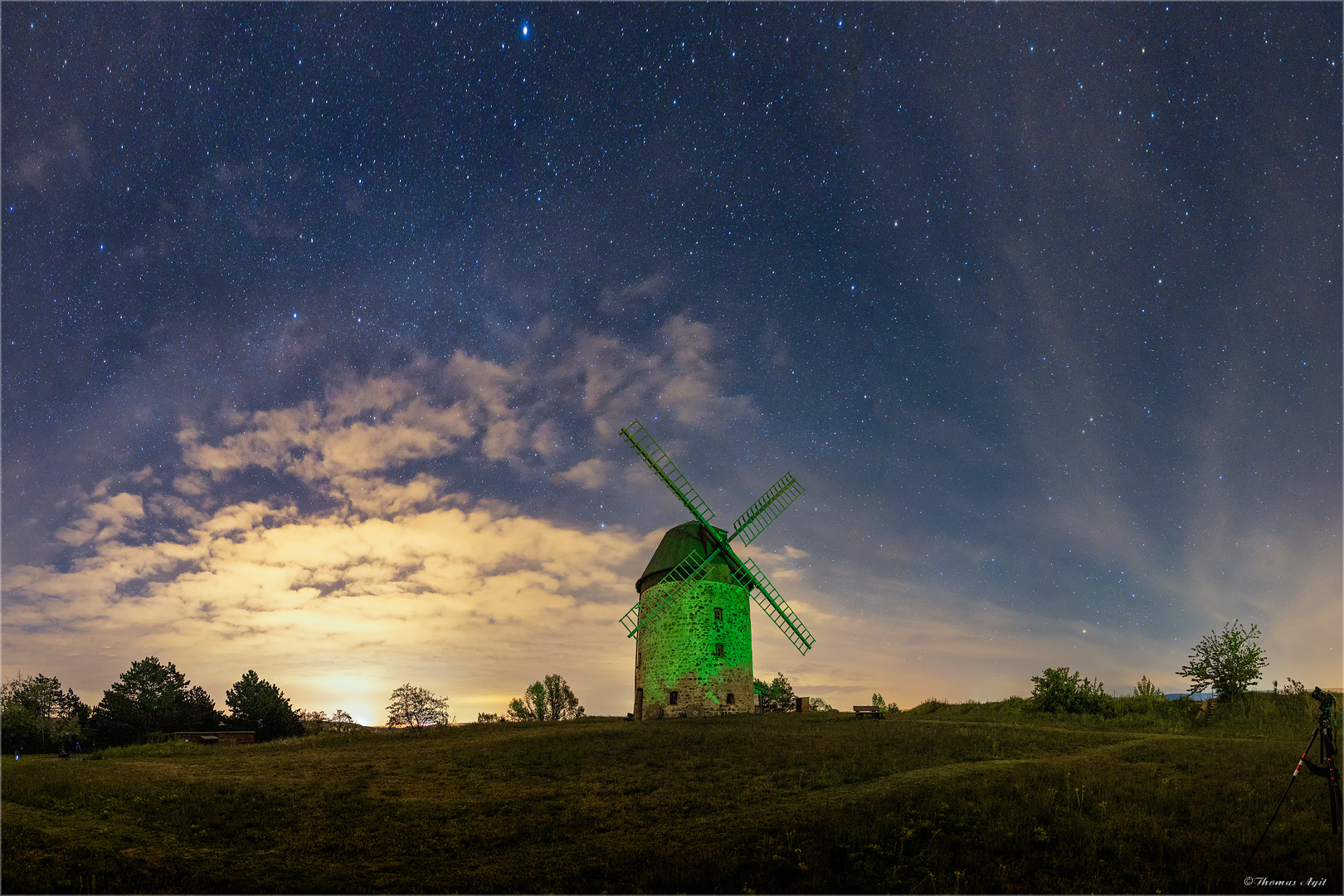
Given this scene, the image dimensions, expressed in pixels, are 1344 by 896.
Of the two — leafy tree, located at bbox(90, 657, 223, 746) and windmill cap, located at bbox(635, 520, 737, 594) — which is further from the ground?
windmill cap, located at bbox(635, 520, 737, 594)

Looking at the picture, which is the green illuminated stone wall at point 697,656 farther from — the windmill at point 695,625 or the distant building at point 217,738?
the distant building at point 217,738

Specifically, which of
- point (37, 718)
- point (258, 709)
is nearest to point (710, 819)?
point (258, 709)

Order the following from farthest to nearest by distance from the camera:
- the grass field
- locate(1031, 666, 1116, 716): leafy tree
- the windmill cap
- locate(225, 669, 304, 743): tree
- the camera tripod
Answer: locate(225, 669, 304, 743): tree, the windmill cap, locate(1031, 666, 1116, 716): leafy tree, the camera tripod, the grass field

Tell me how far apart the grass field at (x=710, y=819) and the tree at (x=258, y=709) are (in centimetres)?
2677

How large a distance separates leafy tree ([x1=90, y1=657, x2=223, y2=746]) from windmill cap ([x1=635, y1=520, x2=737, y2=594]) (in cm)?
3161

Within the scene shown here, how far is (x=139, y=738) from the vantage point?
42.8 metres

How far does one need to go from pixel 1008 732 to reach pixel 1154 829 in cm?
1217

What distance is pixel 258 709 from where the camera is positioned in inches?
1863

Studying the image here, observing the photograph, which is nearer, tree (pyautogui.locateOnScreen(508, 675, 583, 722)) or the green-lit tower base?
the green-lit tower base

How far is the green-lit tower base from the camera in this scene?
3800 centimetres

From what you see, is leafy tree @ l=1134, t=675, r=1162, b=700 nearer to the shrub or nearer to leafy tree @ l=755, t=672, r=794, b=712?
the shrub

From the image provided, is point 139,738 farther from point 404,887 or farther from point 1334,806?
point 1334,806

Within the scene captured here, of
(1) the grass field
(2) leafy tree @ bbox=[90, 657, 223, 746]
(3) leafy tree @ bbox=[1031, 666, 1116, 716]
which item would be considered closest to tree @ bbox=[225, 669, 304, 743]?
(2) leafy tree @ bbox=[90, 657, 223, 746]

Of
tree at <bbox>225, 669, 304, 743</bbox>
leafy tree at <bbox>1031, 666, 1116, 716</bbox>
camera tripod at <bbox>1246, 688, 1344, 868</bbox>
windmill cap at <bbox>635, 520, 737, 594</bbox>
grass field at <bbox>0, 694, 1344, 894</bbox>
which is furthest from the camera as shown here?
tree at <bbox>225, 669, 304, 743</bbox>
